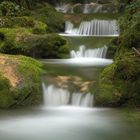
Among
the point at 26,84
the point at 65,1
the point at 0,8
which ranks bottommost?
the point at 65,1

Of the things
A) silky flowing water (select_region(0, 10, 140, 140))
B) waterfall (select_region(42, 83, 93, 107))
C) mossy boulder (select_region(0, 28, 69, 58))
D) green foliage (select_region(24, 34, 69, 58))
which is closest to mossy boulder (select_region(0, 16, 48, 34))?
mossy boulder (select_region(0, 28, 69, 58))

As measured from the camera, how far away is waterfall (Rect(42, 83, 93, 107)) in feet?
31.9

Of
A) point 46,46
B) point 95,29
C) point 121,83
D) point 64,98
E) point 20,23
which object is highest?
point 121,83

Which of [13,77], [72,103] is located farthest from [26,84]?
[72,103]

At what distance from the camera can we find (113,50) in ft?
47.9

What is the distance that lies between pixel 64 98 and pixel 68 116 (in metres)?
0.90

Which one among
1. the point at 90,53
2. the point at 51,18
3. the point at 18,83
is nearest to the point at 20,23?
the point at 51,18

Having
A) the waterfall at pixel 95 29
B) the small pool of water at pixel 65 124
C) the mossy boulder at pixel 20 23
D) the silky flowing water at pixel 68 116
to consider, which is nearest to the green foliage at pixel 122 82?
the silky flowing water at pixel 68 116

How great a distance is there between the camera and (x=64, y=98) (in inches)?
388

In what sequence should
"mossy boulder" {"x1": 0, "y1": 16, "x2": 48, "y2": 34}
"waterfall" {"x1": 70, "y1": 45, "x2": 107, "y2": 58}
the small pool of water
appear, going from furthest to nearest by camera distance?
"mossy boulder" {"x1": 0, "y1": 16, "x2": 48, "y2": 34} < "waterfall" {"x1": 70, "y1": 45, "x2": 107, "y2": 58} < the small pool of water

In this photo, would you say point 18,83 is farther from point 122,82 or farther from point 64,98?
point 122,82

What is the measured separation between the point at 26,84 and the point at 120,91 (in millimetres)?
2198

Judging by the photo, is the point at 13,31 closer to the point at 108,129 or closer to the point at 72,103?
the point at 72,103

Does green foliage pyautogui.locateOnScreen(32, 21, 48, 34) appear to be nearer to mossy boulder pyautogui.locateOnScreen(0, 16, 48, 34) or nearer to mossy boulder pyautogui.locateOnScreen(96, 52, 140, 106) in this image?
mossy boulder pyautogui.locateOnScreen(0, 16, 48, 34)
